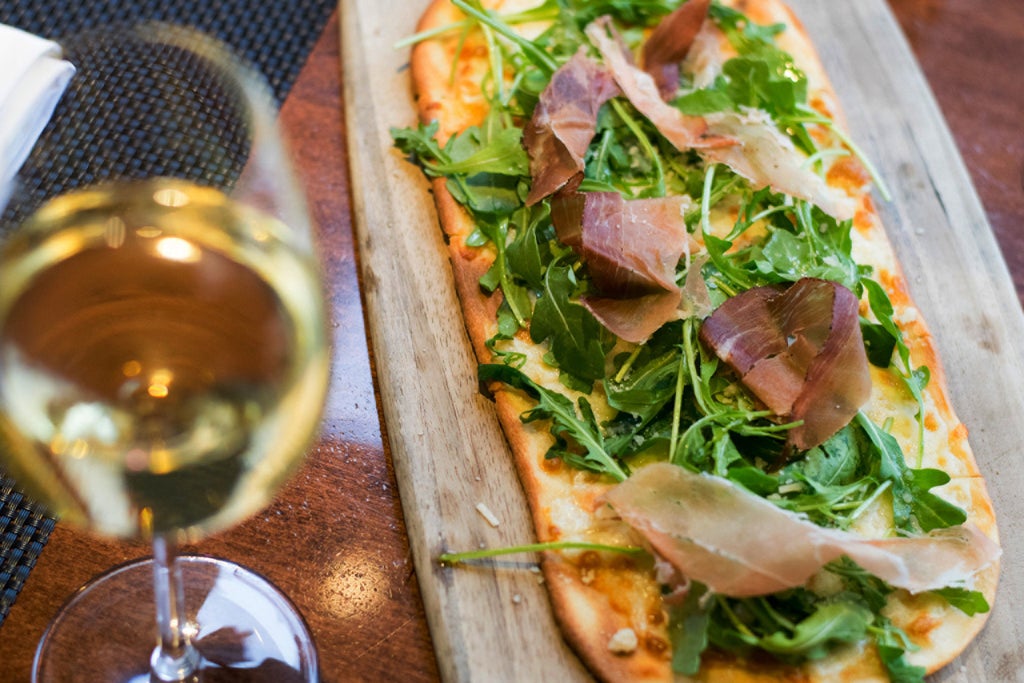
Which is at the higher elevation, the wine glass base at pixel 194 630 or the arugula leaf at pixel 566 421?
the arugula leaf at pixel 566 421

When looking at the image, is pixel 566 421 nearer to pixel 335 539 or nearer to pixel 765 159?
pixel 335 539

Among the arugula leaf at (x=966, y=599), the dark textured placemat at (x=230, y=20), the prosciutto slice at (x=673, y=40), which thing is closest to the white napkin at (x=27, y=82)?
the dark textured placemat at (x=230, y=20)

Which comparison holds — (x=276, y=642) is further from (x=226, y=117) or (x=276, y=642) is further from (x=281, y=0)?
(x=281, y=0)

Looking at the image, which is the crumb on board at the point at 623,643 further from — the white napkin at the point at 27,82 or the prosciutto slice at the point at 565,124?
the white napkin at the point at 27,82

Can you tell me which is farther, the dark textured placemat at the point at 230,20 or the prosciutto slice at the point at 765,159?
the dark textured placemat at the point at 230,20

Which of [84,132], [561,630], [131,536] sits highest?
[84,132]

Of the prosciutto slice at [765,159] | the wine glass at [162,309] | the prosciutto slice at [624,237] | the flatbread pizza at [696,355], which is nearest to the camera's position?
the wine glass at [162,309]

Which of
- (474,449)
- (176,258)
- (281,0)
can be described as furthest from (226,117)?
(281,0)
